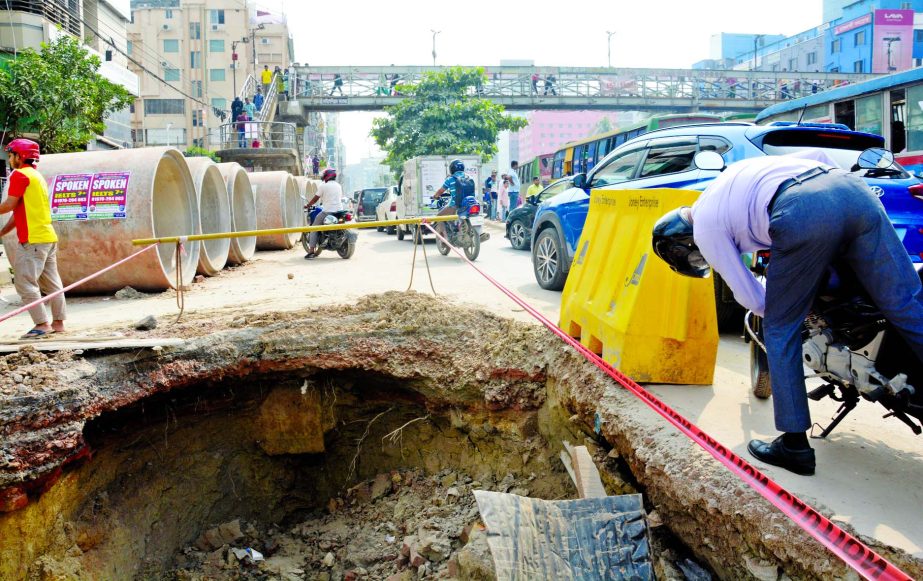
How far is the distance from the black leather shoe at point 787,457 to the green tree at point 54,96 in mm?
15469

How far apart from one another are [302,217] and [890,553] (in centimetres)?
1730

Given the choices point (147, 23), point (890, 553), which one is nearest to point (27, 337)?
point (890, 553)

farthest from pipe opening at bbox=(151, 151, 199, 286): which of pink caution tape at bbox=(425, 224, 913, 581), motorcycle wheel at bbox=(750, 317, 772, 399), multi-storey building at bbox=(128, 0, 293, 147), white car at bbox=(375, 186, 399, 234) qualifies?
multi-storey building at bbox=(128, 0, 293, 147)

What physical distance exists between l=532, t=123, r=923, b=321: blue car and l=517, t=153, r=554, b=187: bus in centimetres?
2009

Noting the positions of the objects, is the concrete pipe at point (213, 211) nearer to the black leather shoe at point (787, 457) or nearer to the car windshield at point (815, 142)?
the car windshield at point (815, 142)

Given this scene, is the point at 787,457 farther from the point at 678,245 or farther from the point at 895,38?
the point at 895,38

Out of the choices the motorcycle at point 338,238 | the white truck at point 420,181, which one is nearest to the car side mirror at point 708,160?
Result: the motorcycle at point 338,238

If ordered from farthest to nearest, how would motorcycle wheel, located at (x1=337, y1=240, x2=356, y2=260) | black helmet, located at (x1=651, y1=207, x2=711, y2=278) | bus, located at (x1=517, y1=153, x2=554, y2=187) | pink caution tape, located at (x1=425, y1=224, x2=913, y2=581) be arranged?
bus, located at (x1=517, y1=153, x2=554, y2=187) → motorcycle wheel, located at (x1=337, y1=240, x2=356, y2=260) → black helmet, located at (x1=651, y1=207, x2=711, y2=278) → pink caution tape, located at (x1=425, y1=224, x2=913, y2=581)

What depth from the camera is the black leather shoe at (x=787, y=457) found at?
2.76m

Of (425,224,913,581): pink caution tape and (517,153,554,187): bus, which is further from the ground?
(517,153,554,187): bus

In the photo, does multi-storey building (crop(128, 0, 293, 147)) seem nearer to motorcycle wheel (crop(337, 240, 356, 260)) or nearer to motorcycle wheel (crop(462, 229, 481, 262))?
motorcycle wheel (crop(337, 240, 356, 260))

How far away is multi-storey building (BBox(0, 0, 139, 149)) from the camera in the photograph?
17438mm

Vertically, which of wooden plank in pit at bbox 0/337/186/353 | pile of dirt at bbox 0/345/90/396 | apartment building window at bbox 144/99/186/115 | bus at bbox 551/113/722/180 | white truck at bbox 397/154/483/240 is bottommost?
pile of dirt at bbox 0/345/90/396

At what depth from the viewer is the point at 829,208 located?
2.63 metres
